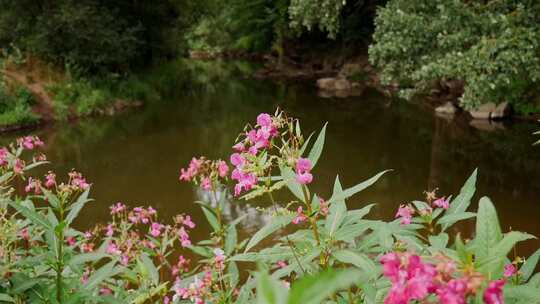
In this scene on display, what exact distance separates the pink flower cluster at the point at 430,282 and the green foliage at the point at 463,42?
736 centimetres

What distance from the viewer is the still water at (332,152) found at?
7492mm

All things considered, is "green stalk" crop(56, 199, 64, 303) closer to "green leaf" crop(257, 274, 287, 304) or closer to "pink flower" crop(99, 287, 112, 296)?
"pink flower" crop(99, 287, 112, 296)

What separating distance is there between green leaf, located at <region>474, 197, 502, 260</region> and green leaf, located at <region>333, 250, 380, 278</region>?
236 mm

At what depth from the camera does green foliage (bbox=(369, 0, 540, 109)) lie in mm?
7793

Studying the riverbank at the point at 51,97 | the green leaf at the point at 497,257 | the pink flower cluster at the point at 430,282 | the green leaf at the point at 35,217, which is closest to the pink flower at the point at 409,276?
the pink flower cluster at the point at 430,282

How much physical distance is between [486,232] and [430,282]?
0.31 meters

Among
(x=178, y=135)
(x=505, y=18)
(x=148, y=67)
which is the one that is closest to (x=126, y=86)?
(x=148, y=67)

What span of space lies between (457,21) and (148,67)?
15564 millimetres

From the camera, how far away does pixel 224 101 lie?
17.0 m

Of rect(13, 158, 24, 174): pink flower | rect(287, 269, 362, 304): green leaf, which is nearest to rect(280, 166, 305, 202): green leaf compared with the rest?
rect(287, 269, 362, 304): green leaf

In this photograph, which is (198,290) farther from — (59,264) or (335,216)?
(335,216)

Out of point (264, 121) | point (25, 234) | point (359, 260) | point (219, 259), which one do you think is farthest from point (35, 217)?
point (359, 260)

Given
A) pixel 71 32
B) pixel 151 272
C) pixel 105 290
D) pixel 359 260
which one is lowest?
pixel 105 290

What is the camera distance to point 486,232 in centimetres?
114
